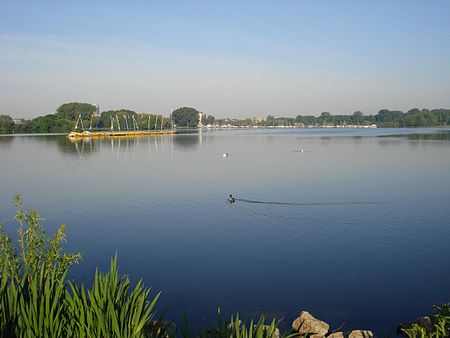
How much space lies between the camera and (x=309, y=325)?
9.34 meters

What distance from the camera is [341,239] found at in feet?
54.3

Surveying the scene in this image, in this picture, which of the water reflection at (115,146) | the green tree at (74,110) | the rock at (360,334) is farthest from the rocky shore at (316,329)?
the green tree at (74,110)

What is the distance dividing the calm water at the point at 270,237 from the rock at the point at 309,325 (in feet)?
2.07

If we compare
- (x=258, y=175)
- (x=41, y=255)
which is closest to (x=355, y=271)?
(x=41, y=255)

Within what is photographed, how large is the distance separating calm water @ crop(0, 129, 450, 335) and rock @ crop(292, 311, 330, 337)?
0.63m

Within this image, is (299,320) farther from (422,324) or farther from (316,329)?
(422,324)

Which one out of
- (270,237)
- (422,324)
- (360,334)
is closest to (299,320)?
(360,334)

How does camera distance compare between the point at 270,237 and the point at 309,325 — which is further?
the point at 270,237

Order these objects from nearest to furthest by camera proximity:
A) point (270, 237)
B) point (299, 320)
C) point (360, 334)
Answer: point (360, 334) < point (299, 320) < point (270, 237)

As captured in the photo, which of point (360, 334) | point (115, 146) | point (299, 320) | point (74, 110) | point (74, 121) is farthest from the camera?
point (74, 110)

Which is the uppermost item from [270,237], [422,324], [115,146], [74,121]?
[74,121]

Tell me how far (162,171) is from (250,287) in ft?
89.9

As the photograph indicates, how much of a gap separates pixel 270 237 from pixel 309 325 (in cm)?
777

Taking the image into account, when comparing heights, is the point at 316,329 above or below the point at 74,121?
below
